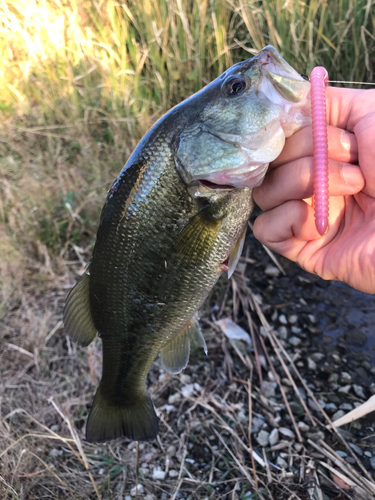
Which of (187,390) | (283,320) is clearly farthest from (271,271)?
(187,390)

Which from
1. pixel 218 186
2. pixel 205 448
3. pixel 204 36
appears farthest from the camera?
pixel 204 36

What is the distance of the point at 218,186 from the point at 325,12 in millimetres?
2101

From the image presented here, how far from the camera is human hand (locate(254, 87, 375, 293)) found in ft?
4.23

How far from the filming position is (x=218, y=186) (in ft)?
4.40

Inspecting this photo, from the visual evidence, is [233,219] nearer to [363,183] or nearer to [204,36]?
[363,183]

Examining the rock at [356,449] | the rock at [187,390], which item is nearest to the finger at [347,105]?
the rock at [356,449]

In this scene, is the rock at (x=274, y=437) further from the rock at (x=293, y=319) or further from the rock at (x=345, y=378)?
the rock at (x=293, y=319)

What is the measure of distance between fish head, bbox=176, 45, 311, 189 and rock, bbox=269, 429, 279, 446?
1.53 m

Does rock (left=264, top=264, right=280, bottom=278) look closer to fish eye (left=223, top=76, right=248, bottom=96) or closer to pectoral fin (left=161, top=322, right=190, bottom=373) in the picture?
pectoral fin (left=161, top=322, right=190, bottom=373)

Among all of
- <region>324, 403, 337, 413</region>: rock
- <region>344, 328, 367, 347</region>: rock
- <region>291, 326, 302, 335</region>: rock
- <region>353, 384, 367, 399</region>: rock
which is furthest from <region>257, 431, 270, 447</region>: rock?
<region>344, 328, 367, 347</region>: rock

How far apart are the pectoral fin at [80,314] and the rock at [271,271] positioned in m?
1.59

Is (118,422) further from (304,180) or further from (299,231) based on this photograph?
(304,180)

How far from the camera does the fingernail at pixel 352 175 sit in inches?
50.1

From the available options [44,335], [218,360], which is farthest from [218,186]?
[44,335]
